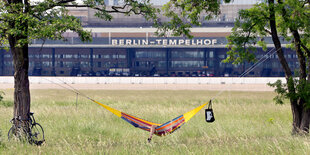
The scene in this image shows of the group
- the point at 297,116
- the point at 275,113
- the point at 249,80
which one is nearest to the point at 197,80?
the point at 249,80

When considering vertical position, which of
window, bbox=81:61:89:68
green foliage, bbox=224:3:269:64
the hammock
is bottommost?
window, bbox=81:61:89:68

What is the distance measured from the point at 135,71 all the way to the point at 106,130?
3289 inches

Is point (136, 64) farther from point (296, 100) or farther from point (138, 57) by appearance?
point (296, 100)

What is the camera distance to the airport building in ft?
313

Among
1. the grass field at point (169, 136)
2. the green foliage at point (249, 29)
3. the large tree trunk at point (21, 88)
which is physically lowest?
the grass field at point (169, 136)

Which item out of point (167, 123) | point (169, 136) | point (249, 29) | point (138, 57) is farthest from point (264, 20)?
point (138, 57)

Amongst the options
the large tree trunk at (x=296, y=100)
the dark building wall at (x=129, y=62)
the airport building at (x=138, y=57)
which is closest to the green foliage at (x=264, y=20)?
Answer: the large tree trunk at (x=296, y=100)

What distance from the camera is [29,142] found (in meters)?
11.1

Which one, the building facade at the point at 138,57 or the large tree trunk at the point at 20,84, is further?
the building facade at the point at 138,57

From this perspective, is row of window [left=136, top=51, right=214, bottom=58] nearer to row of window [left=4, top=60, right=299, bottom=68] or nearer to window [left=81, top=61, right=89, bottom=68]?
row of window [left=4, top=60, right=299, bottom=68]

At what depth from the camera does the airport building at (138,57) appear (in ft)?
313

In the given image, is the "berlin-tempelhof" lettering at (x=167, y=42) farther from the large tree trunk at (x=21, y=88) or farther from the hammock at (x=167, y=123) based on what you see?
the hammock at (x=167, y=123)

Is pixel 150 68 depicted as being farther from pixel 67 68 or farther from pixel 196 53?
pixel 67 68

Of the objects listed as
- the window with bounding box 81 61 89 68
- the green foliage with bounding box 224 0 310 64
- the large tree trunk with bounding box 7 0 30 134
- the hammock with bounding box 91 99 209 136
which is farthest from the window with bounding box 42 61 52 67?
the hammock with bounding box 91 99 209 136
